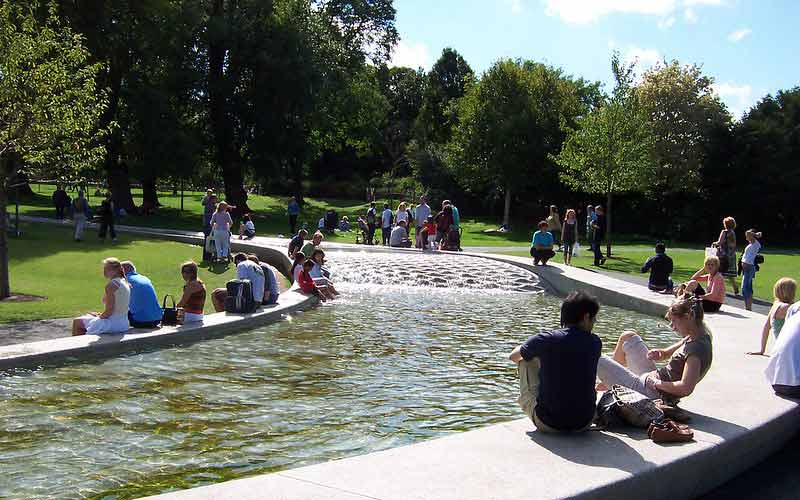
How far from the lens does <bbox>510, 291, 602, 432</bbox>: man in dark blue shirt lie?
20.3ft

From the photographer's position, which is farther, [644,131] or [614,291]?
[644,131]

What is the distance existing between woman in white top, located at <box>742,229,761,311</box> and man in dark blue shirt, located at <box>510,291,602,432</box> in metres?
11.9

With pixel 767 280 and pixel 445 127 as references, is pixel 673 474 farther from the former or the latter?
pixel 445 127

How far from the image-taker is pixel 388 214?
3155 cm

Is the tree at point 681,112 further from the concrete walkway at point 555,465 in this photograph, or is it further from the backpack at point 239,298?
the concrete walkway at point 555,465

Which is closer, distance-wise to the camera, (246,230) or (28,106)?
(28,106)

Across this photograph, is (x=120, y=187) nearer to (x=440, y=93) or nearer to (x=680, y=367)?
(x=680, y=367)

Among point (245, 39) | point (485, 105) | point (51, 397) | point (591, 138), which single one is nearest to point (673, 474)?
point (51, 397)

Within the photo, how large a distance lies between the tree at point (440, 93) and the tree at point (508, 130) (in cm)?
3112

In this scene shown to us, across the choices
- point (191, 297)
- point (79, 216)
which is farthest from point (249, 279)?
point (79, 216)

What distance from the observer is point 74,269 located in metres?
21.5

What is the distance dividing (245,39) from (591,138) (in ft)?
70.9

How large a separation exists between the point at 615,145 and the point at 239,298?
2281 cm

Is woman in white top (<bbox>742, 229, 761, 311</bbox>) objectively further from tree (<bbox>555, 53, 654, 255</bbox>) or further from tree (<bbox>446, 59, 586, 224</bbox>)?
tree (<bbox>446, 59, 586, 224</bbox>)
